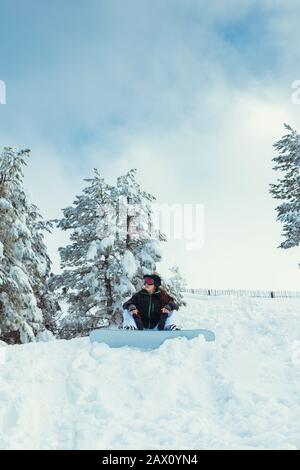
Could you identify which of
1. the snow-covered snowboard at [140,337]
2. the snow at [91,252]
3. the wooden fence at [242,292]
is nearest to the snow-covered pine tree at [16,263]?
the snow at [91,252]

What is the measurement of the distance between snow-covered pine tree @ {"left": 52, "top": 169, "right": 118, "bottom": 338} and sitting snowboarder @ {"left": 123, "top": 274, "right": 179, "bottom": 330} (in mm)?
7210

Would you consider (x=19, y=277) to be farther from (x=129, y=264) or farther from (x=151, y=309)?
(x=151, y=309)

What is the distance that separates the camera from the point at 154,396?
245 inches

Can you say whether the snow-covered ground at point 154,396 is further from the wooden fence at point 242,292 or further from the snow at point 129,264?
the wooden fence at point 242,292

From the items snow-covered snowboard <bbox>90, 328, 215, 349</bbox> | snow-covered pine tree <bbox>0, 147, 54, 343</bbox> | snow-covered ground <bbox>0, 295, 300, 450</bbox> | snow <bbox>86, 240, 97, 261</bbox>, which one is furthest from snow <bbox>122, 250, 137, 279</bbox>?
snow-covered snowboard <bbox>90, 328, 215, 349</bbox>

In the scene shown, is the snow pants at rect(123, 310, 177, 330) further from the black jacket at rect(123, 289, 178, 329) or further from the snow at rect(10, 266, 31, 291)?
the snow at rect(10, 266, 31, 291)

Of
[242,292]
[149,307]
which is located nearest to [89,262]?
[149,307]

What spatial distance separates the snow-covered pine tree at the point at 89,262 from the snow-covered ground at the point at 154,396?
8538 millimetres

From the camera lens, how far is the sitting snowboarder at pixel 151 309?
9.60 m

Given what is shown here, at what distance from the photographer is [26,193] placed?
1662cm

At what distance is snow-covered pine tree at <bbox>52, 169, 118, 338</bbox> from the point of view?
1755cm

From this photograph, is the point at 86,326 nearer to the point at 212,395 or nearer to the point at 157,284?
the point at 157,284
